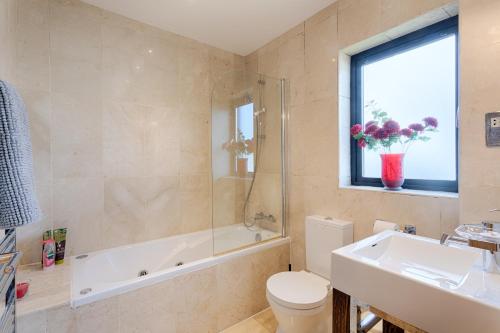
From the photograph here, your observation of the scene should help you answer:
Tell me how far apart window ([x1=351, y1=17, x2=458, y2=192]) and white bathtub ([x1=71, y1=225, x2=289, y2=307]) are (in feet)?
3.72

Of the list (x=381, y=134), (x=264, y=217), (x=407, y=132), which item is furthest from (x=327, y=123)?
(x=264, y=217)

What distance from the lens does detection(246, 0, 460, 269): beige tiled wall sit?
144 centimetres

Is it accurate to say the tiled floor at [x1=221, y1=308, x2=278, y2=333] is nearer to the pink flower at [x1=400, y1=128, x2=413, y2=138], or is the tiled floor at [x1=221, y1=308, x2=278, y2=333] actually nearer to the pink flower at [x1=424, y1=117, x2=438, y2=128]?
the pink flower at [x1=400, y1=128, x2=413, y2=138]

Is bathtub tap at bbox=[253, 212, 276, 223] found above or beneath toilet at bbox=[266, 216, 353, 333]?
above

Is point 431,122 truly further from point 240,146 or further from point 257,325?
point 257,325

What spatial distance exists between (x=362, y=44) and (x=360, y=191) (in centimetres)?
111

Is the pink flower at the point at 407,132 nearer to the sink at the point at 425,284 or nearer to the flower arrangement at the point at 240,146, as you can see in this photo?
the sink at the point at 425,284

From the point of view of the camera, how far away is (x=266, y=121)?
2.38 meters

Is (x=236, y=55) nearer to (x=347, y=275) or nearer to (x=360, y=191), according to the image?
(x=360, y=191)

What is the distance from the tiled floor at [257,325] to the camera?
1.80 m

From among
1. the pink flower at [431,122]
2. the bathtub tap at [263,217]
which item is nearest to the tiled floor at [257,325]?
A: the bathtub tap at [263,217]

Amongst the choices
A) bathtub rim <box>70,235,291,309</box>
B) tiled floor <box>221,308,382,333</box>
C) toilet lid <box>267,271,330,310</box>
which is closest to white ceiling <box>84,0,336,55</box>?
bathtub rim <box>70,235,291,309</box>

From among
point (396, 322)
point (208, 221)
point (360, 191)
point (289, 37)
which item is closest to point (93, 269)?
point (208, 221)

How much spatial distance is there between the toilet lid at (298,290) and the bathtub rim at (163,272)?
15.3 inches
